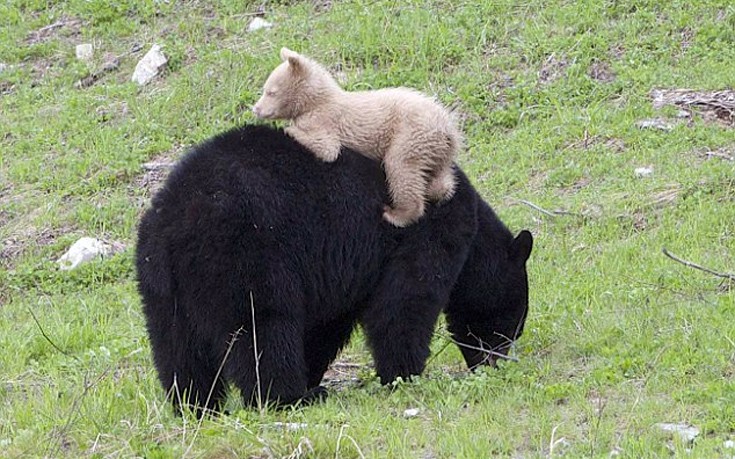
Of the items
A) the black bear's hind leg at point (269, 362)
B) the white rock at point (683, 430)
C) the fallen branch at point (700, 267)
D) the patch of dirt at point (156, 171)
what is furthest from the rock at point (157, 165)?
the white rock at point (683, 430)

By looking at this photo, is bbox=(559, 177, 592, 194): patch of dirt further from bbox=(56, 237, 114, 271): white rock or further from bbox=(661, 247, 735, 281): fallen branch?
bbox=(56, 237, 114, 271): white rock

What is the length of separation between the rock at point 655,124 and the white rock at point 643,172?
74 cm

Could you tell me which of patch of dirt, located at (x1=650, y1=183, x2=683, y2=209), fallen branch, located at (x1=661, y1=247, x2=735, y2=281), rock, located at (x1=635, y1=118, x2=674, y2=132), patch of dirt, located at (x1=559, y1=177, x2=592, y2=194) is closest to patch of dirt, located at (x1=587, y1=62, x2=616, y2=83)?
rock, located at (x1=635, y1=118, x2=674, y2=132)

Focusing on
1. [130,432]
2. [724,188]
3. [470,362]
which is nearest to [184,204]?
[130,432]

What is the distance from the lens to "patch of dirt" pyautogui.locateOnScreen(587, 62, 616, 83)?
13.0 meters

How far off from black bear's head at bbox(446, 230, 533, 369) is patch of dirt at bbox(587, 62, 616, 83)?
16.7ft

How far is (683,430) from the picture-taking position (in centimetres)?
605

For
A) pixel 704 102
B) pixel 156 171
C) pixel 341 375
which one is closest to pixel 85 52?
pixel 156 171

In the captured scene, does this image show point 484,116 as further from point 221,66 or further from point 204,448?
point 204,448

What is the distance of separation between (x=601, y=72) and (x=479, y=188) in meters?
2.27

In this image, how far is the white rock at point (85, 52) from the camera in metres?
15.4

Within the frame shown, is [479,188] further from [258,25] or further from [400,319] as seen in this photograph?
[258,25]

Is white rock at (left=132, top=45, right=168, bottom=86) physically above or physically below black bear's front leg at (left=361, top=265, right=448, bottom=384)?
below

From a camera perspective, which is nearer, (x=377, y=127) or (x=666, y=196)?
(x=377, y=127)
